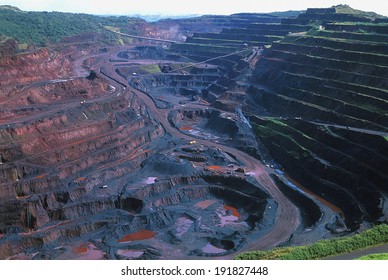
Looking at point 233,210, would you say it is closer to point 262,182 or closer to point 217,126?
point 262,182

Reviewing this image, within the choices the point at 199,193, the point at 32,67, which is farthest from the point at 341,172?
the point at 32,67

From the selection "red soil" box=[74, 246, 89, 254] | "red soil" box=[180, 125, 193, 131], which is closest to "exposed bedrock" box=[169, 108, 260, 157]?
"red soil" box=[180, 125, 193, 131]

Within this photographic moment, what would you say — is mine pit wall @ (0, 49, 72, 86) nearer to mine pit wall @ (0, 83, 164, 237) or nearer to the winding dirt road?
the winding dirt road

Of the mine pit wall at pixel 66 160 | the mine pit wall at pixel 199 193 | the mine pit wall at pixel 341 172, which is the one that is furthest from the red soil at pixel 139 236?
the mine pit wall at pixel 341 172

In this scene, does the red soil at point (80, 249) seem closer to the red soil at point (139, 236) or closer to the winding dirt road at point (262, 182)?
the red soil at point (139, 236)

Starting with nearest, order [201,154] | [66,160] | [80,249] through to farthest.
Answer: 1. [80,249]
2. [66,160]
3. [201,154]

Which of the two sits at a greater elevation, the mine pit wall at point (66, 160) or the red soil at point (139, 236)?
the mine pit wall at point (66, 160)
